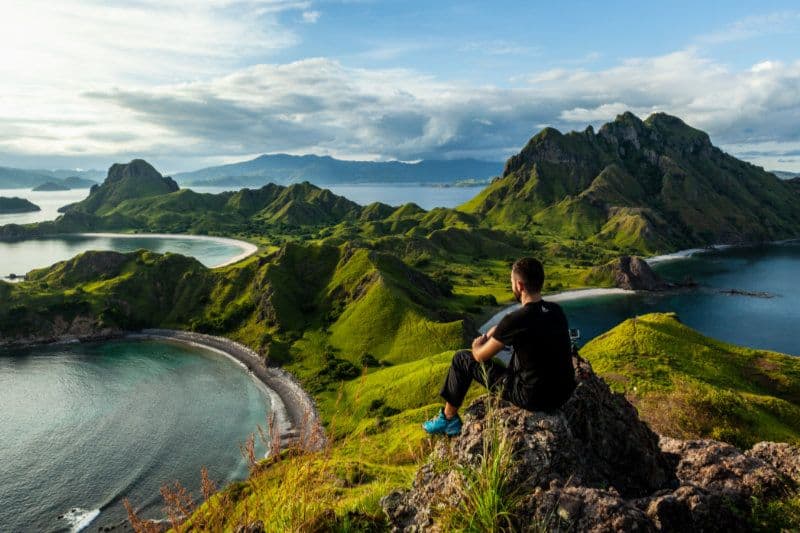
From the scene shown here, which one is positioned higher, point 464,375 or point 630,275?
point 464,375

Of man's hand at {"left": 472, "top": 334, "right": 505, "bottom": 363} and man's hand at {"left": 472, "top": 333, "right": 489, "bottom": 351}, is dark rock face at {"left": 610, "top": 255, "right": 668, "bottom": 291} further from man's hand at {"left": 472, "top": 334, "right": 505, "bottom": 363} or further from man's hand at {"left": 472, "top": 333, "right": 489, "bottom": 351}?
man's hand at {"left": 472, "top": 334, "right": 505, "bottom": 363}

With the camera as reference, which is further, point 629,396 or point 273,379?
point 273,379

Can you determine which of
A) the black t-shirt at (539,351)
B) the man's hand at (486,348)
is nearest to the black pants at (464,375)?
the man's hand at (486,348)

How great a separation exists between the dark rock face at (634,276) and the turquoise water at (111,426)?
15792 cm

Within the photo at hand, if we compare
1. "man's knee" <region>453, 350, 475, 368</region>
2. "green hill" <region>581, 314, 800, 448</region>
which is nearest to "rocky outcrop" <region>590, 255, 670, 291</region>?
"green hill" <region>581, 314, 800, 448</region>

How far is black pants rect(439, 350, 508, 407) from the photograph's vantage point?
10.5 m

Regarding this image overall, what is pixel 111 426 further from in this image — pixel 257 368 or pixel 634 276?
pixel 634 276

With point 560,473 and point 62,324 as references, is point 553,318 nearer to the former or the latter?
→ point 560,473

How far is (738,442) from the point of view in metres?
35.2

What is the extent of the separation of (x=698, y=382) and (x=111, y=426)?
3708 inches

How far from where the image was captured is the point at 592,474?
9.98 metres

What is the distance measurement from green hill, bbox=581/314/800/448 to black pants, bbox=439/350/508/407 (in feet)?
98.5

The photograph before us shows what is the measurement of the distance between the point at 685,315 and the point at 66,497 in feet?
575

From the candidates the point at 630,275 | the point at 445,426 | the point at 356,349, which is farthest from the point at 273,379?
the point at 630,275
